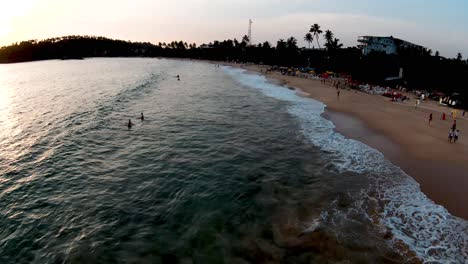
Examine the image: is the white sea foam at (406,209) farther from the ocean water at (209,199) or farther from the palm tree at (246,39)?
the palm tree at (246,39)

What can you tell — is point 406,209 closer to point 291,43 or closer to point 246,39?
point 291,43

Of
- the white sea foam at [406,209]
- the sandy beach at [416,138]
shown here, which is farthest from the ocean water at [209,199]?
the sandy beach at [416,138]

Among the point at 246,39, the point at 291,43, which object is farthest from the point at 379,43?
the point at 246,39

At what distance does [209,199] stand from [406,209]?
420 inches

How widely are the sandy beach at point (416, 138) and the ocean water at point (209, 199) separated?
4.45 feet

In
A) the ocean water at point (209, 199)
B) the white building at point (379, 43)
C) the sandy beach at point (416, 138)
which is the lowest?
the ocean water at point (209, 199)

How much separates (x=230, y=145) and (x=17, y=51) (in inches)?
8609

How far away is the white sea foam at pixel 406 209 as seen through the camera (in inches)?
516

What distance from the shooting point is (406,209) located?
16.2m

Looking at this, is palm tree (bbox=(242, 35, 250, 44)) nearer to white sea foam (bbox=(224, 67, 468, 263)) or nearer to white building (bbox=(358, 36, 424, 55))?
white building (bbox=(358, 36, 424, 55))

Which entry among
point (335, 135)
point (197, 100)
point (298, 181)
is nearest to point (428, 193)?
point (298, 181)

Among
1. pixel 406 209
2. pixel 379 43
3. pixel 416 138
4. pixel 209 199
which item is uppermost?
pixel 379 43

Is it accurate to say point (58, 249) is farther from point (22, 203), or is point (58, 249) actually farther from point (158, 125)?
point (158, 125)

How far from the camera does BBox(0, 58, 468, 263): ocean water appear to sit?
1288 cm
